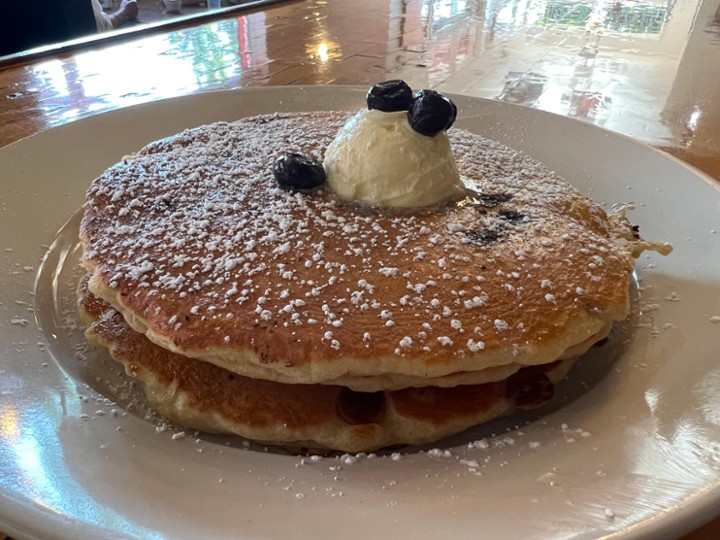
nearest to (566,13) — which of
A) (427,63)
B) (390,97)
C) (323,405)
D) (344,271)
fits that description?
(427,63)

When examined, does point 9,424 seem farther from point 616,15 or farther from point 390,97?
point 616,15

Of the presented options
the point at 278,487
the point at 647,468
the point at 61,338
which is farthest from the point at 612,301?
the point at 61,338

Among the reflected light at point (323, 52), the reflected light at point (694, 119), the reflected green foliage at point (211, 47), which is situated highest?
the reflected green foliage at point (211, 47)

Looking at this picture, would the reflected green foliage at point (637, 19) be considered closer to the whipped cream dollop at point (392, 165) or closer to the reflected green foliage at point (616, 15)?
the reflected green foliage at point (616, 15)

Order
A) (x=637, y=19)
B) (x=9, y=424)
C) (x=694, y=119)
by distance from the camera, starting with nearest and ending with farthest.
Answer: (x=9, y=424) → (x=694, y=119) → (x=637, y=19)

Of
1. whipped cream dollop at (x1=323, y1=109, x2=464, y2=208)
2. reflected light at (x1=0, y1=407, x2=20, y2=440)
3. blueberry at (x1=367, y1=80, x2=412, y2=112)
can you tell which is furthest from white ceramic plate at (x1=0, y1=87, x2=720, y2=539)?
blueberry at (x1=367, y1=80, x2=412, y2=112)

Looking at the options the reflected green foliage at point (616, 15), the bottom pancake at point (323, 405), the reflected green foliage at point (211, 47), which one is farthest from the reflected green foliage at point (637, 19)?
the bottom pancake at point (323, 405)

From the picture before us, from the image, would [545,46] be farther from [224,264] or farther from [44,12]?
[44,12]
